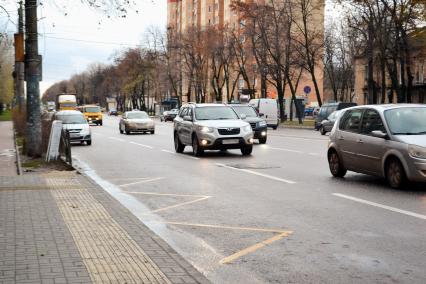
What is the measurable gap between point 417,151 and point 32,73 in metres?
10.7

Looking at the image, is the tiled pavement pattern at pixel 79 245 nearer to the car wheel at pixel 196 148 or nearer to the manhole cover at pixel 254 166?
the manhole cover at pixel 254 166

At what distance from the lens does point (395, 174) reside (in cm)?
1097

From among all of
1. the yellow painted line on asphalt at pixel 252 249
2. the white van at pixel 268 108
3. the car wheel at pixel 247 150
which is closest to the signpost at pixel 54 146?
the car wheel at pixel 247 150

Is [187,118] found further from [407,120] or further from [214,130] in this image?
[407,120]

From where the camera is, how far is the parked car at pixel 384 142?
34.8ft

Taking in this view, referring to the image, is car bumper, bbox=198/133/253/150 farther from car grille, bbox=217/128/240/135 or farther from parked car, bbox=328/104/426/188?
parked car, bbox=328/104/426/188

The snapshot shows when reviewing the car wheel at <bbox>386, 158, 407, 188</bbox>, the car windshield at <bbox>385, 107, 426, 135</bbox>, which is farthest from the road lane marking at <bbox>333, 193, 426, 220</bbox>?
the car windshield at <bbox>385, 107, 426, 135</bbox>

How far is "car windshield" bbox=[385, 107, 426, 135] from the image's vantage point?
11.2 m

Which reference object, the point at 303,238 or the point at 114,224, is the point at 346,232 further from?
the point at 114,224

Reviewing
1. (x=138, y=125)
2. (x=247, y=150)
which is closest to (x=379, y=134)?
(x=247, y=150)

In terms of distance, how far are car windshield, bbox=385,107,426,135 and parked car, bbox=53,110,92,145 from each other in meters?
17.5

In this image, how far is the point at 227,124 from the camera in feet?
63.2

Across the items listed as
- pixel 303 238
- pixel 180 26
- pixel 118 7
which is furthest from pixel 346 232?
pixel 180 26

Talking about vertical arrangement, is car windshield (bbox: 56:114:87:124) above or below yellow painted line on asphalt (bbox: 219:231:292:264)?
above
